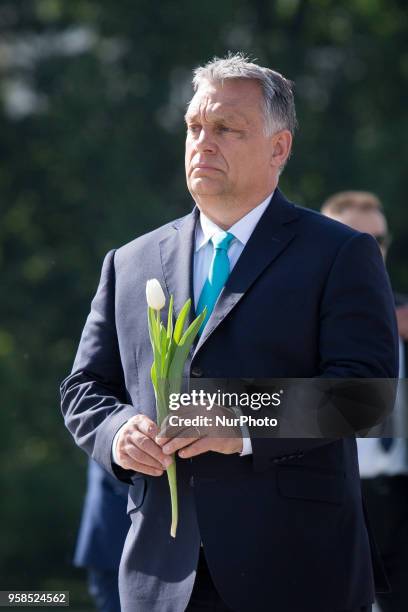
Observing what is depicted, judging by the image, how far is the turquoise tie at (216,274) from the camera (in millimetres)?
3299

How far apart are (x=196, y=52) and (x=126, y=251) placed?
1112cm

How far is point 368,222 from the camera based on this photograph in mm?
5273

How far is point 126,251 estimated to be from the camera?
362 centimetres

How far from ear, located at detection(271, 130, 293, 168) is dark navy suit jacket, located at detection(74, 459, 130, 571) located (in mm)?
2180

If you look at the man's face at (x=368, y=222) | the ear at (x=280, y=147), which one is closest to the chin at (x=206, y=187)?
the ear at (x=280, y=147)

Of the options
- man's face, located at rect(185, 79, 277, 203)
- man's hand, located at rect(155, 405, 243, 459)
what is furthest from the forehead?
man's hand, located at rect(155, 405, 243, 459)

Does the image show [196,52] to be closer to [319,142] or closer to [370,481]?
[319,142]

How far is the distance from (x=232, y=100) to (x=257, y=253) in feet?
1.46

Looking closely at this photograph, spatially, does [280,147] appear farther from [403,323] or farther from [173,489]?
[403,323]

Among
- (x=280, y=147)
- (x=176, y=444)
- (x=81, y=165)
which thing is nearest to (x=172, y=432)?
(x=176, y=444)

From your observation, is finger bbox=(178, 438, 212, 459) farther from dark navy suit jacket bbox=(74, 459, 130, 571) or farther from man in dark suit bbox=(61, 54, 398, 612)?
dark navy suit jacket bbox=(74, 459, 130, 571)

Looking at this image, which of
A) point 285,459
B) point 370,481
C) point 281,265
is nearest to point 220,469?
point 285,459

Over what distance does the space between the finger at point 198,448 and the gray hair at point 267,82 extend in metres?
0.95

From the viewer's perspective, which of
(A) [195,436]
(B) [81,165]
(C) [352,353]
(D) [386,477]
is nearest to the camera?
(A) [195,436]
